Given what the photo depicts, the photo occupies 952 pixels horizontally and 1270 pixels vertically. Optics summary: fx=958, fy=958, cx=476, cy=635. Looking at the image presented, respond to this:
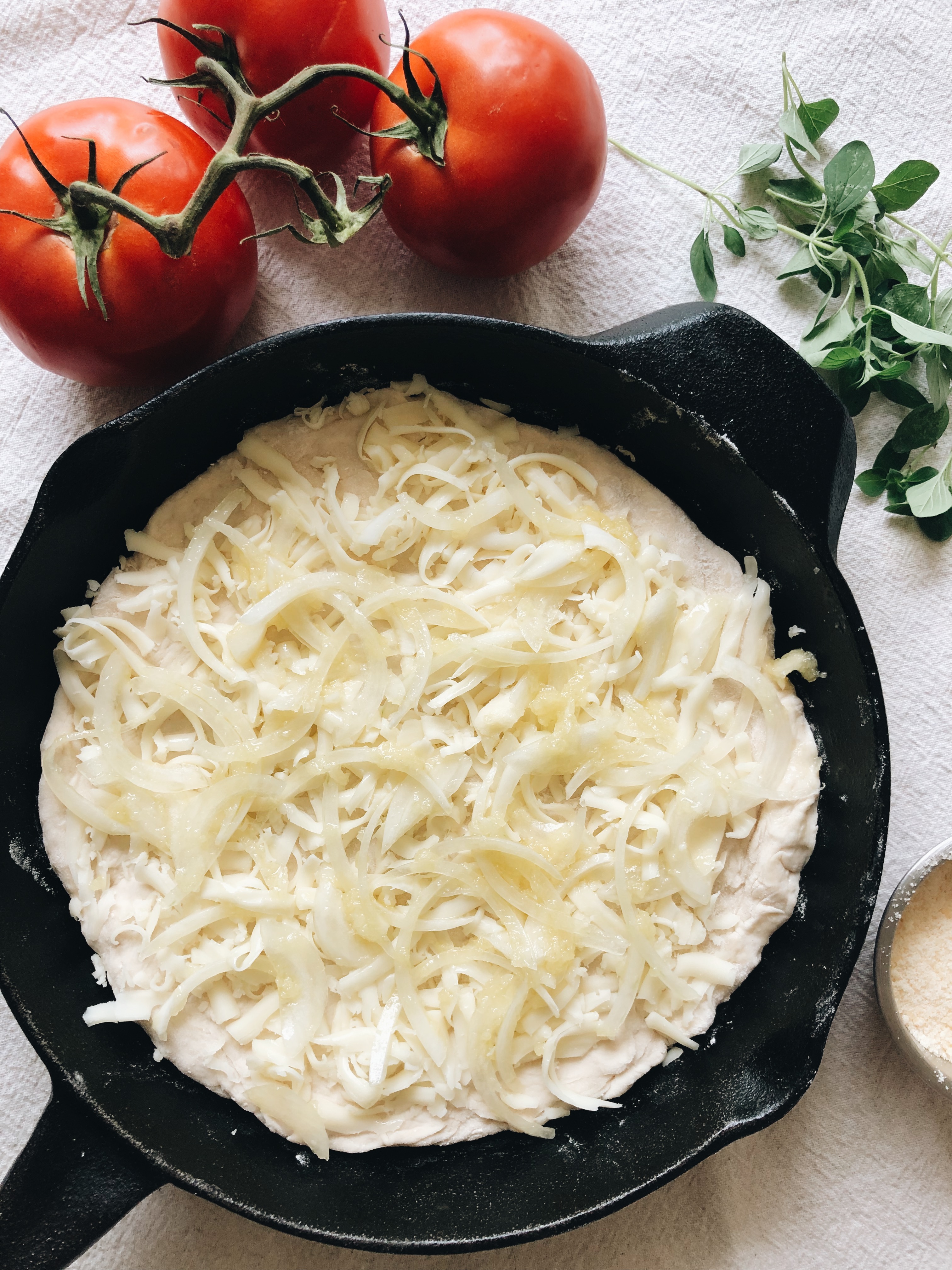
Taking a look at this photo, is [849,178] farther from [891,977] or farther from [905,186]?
[891,977]

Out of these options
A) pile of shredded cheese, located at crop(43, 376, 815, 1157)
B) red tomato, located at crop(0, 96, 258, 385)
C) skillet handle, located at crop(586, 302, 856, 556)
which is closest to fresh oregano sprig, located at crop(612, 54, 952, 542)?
skillet handle, located at crop(586, 302, 856, 556)

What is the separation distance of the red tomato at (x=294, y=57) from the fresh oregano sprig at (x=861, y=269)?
Answer: 47cm

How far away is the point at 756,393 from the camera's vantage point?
151 centimetres

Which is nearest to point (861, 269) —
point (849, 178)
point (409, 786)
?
point (849, 178)

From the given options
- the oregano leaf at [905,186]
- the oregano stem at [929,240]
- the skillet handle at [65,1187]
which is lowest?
the skillet handle at [65,1187]

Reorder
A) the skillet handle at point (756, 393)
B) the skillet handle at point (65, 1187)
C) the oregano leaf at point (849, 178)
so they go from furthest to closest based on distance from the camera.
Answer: the oregano leaf at point (849, 178) < the skillet handle at point (756, 393) < the skillet handle at point (65, 1187)

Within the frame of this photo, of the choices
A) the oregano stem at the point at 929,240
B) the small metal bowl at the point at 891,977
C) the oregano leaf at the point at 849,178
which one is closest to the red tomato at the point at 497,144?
the oregano leaf at the point at 849,178

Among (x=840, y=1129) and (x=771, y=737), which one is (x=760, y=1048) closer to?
(x=840, y=1129)

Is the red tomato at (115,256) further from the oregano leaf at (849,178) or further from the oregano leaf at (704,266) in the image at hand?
the oregano leaf at (849,178)

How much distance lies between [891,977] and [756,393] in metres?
1.00

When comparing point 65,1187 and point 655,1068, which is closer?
point 65,1187

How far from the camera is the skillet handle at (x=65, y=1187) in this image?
4.42 ft

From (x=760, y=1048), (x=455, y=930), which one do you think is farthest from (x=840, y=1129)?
(x=455, y=930)

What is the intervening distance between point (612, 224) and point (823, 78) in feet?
1.58
